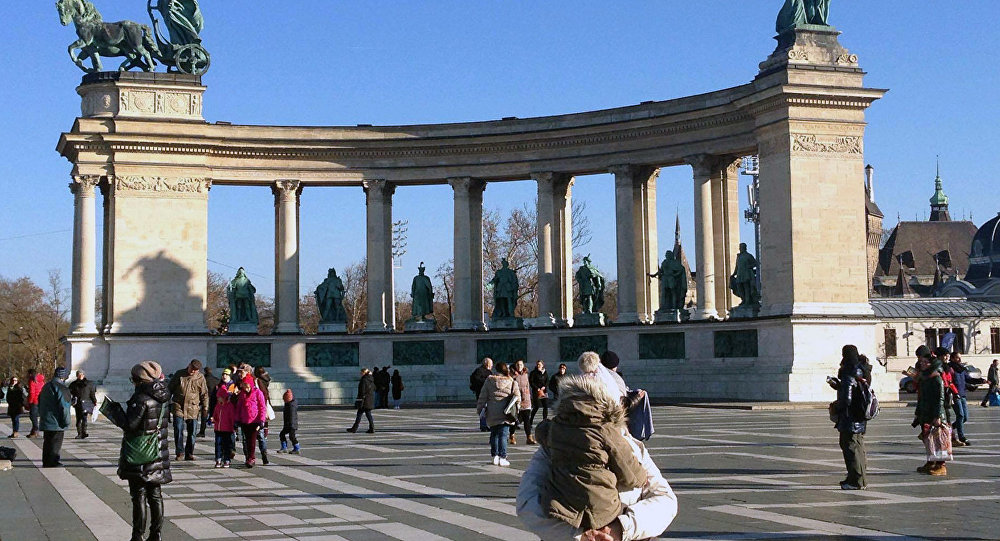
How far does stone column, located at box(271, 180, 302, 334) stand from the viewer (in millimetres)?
52750

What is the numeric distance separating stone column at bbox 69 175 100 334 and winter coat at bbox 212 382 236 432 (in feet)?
90.7

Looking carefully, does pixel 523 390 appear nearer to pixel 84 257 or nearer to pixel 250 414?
pixel 250 414

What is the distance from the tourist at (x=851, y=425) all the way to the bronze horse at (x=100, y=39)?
132 feet

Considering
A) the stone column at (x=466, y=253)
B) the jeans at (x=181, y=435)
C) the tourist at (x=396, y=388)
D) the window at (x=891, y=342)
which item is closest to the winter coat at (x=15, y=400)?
the jeans at (x=181, y=435)

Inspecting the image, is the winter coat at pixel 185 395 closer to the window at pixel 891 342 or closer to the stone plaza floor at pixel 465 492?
the stone plaza floor at pixel 465 492

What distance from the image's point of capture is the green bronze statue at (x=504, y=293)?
53.9m

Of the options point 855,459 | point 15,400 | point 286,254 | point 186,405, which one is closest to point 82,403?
point 15,400

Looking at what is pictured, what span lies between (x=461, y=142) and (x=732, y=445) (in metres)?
29.4

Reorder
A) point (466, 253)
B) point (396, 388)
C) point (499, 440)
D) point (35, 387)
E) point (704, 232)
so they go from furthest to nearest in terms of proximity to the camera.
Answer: point (466, 253) → point (396, 388) → point (704, 232) → point (35, 387) → point (499, 440)

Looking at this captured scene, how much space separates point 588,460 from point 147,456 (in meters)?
7.53

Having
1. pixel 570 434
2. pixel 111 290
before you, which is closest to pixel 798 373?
pixel 111 290

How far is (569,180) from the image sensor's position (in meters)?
53.7

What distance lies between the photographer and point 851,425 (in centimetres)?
1805

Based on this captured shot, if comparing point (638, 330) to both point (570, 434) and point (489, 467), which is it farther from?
point (570, 434)
